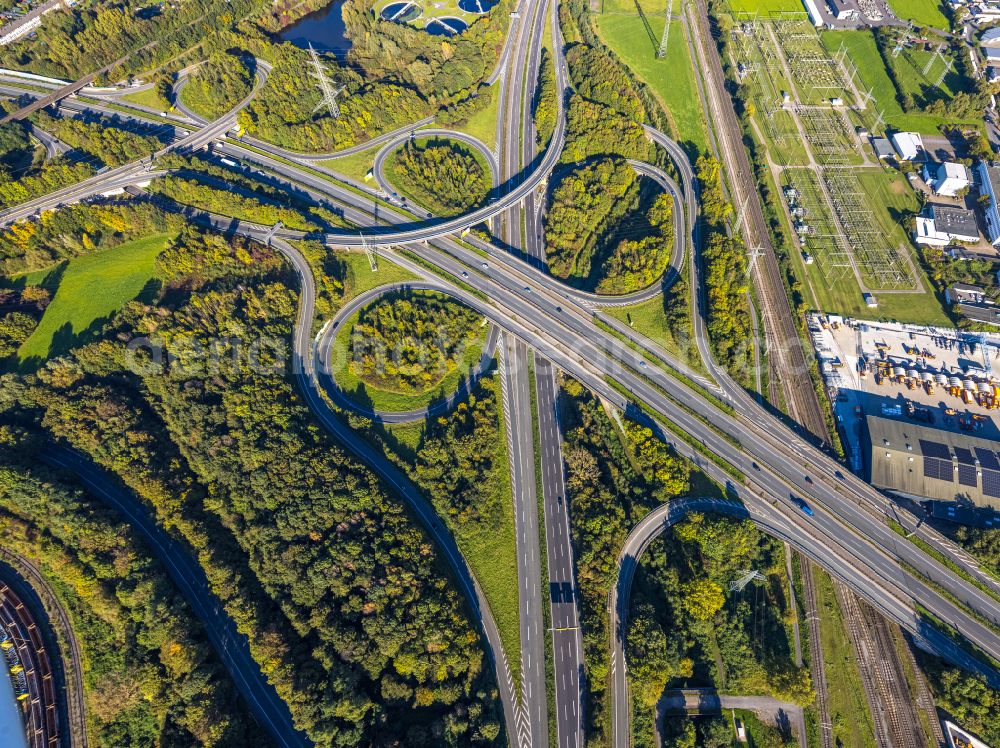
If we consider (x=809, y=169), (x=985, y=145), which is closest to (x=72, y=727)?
(x=809, y=169)

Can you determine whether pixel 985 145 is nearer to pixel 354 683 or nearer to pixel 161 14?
pixel 354 683

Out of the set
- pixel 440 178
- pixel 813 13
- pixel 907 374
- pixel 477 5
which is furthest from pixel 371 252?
pixel 813 13

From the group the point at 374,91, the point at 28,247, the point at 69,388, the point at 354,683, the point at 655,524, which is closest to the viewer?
the point at 354,683

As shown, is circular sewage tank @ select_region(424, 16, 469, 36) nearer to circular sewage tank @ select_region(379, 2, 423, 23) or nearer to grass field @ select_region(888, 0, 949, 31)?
circular sewage tank @ select_region(379, 2, 423, 23)

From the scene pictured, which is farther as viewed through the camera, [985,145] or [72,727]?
[985,145]

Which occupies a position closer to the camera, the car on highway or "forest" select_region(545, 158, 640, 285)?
the car on highway

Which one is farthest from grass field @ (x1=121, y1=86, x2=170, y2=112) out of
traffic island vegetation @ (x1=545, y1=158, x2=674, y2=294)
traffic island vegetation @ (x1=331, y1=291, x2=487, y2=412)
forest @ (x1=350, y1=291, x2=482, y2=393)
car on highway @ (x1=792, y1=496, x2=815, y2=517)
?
car on highway @ (x1=792, y1=496, x2=815, y2=517)
